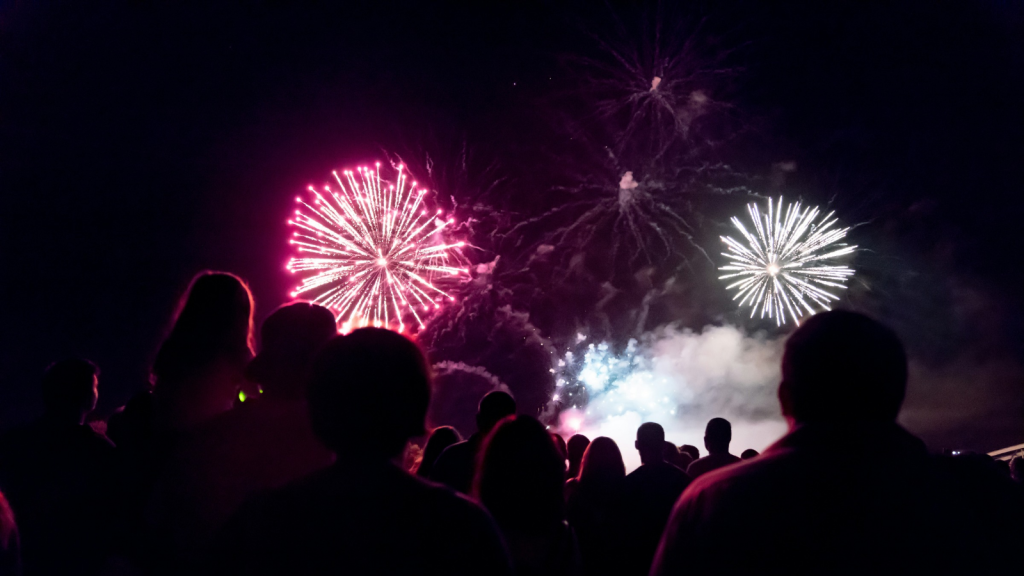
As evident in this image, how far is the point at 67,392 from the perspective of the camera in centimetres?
418

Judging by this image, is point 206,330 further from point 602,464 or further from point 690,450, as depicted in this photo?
point 690,450

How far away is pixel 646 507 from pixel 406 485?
3577 mm

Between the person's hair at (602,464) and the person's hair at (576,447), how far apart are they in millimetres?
2206

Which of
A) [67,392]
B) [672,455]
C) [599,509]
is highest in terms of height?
[672,455]

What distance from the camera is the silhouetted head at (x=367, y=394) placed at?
2.04 m

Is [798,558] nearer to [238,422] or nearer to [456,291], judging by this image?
[238,422]

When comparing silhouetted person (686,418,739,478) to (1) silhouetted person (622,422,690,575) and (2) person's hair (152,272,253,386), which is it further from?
(2) person's hair (152,272,253,386)

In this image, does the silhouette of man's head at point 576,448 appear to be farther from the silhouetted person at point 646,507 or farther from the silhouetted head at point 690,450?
the silhouetted head at point 690,450

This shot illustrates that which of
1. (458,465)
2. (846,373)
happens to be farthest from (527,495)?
(458,465)

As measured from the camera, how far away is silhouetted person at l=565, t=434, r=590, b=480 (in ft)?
24.2

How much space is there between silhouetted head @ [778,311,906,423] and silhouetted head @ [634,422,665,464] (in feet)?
11.5

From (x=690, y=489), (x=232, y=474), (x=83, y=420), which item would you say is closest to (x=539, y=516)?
(x=690, y=489)

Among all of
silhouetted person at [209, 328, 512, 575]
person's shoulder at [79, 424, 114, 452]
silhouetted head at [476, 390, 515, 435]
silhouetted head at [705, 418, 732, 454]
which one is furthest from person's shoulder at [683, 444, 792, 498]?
silhouetted head at [705, 418, 732, 454]

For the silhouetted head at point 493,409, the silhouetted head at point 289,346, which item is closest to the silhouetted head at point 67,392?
the silhouetted head at point 289,346
